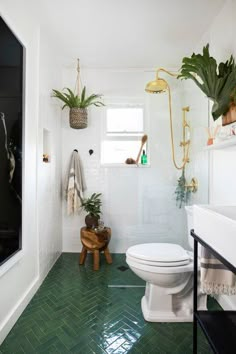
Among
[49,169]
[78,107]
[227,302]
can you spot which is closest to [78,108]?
[78,107]

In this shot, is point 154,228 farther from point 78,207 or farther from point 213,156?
point 213,156

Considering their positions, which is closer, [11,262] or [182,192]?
[11,262]

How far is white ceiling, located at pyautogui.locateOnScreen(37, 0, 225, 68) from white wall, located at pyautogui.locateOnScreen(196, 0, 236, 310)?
0.12 meters

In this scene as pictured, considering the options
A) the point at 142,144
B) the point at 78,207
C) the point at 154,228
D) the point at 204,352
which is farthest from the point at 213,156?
the point at 78,207

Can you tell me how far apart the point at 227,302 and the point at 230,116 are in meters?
1.46

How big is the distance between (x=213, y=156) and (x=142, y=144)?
3.46 ft

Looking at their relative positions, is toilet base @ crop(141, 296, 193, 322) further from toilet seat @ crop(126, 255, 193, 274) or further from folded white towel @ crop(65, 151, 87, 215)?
folded white towel @ crop(65, 151, 87, 215)

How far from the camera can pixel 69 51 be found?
251 cm

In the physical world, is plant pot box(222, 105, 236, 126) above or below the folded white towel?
above

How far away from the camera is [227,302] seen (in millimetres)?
1753

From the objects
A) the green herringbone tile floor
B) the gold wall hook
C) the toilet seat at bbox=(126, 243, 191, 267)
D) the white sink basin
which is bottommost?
the green herringbone tile floor

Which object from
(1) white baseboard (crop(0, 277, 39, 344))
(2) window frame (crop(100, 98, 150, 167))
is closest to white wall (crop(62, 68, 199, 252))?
(2) window frame (crop(100, 98, 150, 167))

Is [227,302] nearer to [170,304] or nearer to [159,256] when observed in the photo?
[170,304]

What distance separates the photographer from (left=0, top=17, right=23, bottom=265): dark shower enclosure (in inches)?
54.6
